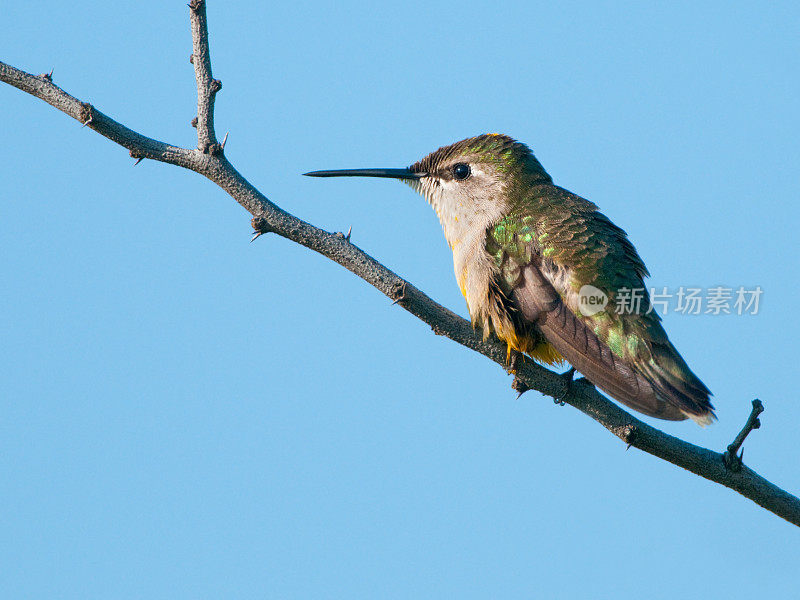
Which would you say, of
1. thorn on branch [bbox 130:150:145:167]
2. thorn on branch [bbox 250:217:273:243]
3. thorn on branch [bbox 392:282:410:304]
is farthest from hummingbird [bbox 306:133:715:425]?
thorn on branch [bbox 130:150:145:167]

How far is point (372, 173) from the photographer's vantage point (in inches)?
289

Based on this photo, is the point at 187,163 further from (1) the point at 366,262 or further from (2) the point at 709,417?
(2) the point at 709,417

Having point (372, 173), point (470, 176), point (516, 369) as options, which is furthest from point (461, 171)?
point (516, 369)

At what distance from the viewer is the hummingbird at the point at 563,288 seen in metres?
5.56

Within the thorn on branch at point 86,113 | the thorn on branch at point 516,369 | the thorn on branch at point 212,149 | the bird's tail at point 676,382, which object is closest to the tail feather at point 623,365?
the bird's tail at point 676,382

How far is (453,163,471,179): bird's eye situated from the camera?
7062 millimetres

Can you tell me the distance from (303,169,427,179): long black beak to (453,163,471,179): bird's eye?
0.37m

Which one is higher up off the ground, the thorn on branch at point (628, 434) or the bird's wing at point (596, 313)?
the bird's wing at point (596, 313)

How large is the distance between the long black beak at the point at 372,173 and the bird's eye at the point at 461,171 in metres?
0.37

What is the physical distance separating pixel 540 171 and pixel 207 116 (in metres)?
3.51

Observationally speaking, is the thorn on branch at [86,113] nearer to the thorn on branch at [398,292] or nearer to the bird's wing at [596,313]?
the thorn on branch at [398,292]

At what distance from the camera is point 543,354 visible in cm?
605

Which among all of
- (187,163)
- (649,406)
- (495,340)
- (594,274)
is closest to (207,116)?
(187,163)

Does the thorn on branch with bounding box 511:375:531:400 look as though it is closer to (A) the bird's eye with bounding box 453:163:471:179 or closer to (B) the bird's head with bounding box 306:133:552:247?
(B) the bird's head with bounding box 306:133:552:247
